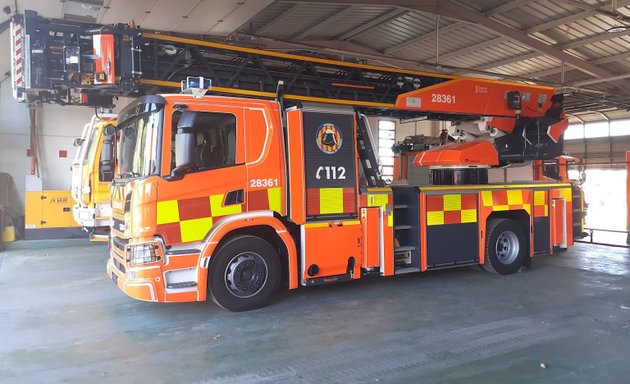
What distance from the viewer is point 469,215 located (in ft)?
23.8

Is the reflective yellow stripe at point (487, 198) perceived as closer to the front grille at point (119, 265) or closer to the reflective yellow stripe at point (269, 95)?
the reflective yellow stripe at point (269, 95)

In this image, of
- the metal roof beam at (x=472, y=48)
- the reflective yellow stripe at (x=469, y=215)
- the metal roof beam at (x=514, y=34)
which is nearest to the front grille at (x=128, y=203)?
the reflective yellow stripe at (x=469, y=215)

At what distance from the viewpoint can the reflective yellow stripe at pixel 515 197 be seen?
7635mm

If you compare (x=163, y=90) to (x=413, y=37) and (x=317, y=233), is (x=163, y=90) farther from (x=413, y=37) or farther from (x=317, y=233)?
(x=413, y=37)

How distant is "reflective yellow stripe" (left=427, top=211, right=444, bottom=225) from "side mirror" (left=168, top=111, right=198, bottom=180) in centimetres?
355

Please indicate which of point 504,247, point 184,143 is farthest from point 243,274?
point 504,247

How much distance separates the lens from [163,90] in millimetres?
5746

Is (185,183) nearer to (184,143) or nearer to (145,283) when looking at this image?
(184,143)

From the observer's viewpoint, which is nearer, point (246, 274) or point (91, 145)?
point (246, 274)

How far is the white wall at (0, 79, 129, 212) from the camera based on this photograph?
12.7 metres

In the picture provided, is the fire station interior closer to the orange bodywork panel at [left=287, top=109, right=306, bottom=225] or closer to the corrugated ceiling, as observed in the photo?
the orange bodywork panel at [left=287, top=109, right=306, bottom=225]

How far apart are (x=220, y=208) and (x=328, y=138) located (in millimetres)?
1646

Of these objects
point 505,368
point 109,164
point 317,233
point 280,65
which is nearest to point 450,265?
point 317,233

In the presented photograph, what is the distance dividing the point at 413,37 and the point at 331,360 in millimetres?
13438
